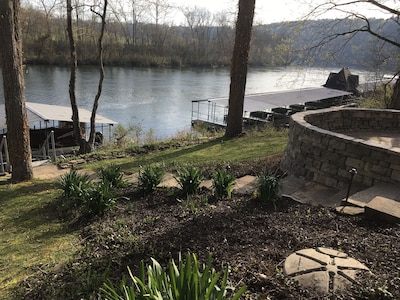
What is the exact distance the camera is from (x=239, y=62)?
9.44 m

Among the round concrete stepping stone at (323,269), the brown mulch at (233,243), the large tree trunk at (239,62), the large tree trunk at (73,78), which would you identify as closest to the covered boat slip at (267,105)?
the large tree trunk at (239,62)

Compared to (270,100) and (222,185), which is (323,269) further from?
(270,100)

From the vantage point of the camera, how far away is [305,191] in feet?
15.7

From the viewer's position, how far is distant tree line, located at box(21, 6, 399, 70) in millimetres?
12531

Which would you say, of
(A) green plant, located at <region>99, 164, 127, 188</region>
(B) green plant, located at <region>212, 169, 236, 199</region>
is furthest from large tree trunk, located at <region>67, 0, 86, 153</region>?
(B) green plant, located at <region>212, 169, 236, 199</region>

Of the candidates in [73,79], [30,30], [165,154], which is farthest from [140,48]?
[165,154]

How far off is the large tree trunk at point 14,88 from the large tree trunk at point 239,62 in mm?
5352

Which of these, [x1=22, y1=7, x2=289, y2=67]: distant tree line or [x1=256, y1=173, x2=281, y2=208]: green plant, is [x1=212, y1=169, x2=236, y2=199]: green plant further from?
[x1=22, y1=7, x2=289, y2=67]: distant tree line

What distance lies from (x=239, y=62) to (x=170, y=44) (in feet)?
127

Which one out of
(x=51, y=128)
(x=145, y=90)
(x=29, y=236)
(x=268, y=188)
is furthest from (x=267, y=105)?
(x=29, y=236)

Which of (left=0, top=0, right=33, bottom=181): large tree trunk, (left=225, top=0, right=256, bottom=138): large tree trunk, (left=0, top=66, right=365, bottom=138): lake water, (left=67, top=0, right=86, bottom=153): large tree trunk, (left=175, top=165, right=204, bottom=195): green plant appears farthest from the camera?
(left=0, top=66, right=365, bottom=138): lake water

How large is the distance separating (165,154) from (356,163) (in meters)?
4.89

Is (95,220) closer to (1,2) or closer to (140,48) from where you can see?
(1,2)

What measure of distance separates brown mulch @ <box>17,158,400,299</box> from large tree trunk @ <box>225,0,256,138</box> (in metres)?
5.98
